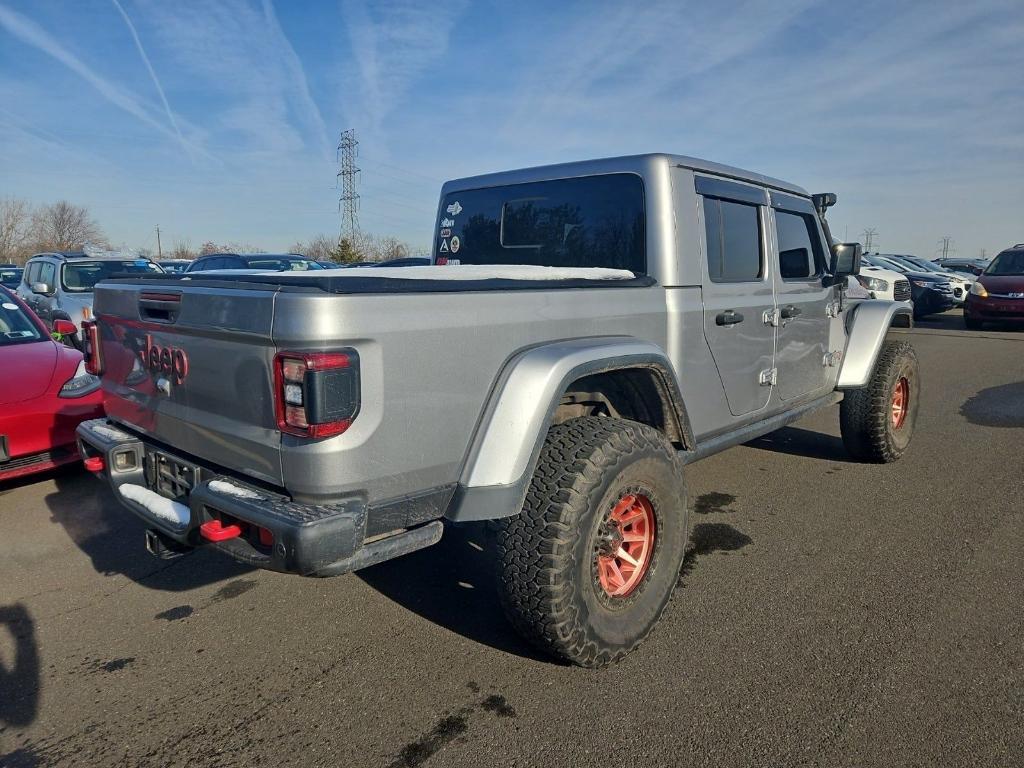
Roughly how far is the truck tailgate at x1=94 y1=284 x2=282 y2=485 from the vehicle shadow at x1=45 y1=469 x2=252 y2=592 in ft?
2.58

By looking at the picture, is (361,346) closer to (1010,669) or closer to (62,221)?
(1010,669)

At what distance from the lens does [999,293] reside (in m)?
14.5

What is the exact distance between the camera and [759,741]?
92.5 inches

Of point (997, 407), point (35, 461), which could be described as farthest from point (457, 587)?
point (997, 407)

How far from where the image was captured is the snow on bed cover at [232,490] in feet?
7.48

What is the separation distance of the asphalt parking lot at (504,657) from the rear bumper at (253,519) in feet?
2.15

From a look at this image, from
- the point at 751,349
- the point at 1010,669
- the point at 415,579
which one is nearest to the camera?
the point at 1010,669

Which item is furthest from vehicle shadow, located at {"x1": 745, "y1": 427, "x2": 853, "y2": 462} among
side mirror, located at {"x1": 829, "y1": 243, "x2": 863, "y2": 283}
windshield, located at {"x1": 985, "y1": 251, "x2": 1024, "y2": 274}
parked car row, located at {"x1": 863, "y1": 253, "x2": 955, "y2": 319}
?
parked car row, located at {"x1": 863, "y1": 253, "x2": 955, "y2": 319}

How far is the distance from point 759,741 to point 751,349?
2064mm

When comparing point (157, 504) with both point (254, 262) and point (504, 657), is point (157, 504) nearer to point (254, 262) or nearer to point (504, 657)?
point (504, 657)

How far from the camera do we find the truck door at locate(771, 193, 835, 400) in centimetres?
415

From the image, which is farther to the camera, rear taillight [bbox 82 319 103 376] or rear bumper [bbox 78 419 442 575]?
rear taillight [bbox 82 319 103 376]

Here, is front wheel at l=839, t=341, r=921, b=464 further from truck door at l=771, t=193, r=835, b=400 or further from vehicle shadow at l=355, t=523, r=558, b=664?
vehicle shadow at l=355, t=523, r=558, b=664

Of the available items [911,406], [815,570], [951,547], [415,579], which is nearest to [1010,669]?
[815,570]
